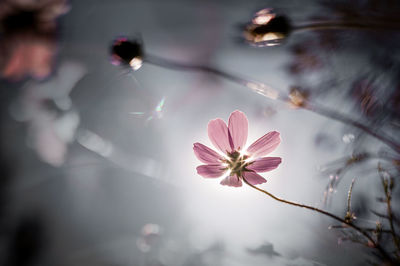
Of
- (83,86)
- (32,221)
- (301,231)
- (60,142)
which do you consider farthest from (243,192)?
(32,221)

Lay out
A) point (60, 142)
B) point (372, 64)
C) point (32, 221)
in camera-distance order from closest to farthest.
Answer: point (372, 64), point (60, 142), point (32, 221)

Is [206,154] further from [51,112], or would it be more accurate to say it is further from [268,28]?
[51,112]

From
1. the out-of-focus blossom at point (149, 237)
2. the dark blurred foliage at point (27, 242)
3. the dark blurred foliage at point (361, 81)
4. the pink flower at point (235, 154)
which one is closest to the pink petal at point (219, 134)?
the pink flower at point (235, 154)

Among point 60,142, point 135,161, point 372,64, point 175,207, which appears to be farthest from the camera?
point 60,142

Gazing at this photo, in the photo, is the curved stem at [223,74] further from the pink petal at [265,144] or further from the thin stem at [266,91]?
the pink petal at [265,144]

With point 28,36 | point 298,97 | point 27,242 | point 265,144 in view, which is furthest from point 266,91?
point 27,242

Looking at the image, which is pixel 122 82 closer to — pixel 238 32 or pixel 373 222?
pixel 238 32
